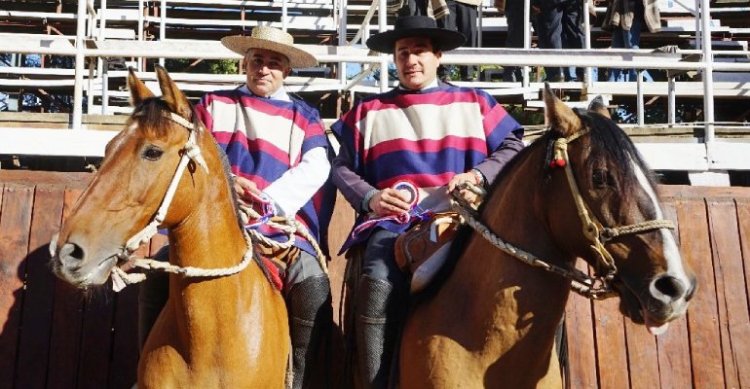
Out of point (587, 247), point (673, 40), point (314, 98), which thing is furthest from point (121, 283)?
point (673, 40)

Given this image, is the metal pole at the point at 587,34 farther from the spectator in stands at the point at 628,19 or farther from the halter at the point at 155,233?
the halter at the point at 155,233

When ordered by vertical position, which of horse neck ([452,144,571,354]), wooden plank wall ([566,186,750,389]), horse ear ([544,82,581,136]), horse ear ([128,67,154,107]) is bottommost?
wooden plank wall ([566,186,750,389])

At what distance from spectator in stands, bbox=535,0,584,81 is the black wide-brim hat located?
4.80 metres

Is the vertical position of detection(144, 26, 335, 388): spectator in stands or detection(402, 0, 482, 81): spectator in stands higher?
detection(402, 0, 482, 81): spectator in stands

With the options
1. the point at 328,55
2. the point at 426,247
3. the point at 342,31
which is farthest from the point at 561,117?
the point at 342,31

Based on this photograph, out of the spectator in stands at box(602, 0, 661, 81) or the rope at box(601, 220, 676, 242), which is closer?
the rope at box(601, 220, 676, 242)

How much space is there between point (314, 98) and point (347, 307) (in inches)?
230

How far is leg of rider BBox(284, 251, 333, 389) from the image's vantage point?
12.5ft

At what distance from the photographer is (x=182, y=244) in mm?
3252

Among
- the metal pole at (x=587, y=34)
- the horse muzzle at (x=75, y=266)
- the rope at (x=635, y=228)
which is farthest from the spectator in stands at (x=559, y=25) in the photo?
the horse muzzle at (x=75, y=266)

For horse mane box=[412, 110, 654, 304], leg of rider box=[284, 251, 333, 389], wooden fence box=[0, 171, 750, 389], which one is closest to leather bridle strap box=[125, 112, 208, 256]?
leg of rider box=[284, 251, 333, 389]

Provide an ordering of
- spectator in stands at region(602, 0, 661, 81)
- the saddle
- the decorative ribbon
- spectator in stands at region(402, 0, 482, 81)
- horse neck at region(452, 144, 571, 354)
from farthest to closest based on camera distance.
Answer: spectator in stands at region(602, 0, 661, 81) < spectator in stands at region(402, 0, 482, 81) < the decorative ribbon < the saddle < horse neck at region(452, 144, 571, 354)

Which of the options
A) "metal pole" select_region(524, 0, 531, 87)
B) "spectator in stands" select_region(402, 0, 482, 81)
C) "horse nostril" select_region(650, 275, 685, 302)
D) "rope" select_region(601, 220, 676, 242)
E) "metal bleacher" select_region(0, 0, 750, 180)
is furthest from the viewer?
"spectator in stands" select_region(402, 0, 482, 81)

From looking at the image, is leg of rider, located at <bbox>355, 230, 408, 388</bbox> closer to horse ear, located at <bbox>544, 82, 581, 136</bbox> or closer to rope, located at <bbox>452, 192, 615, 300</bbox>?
rope, located at <bbox>452, 192, 615, 300</bbox>
